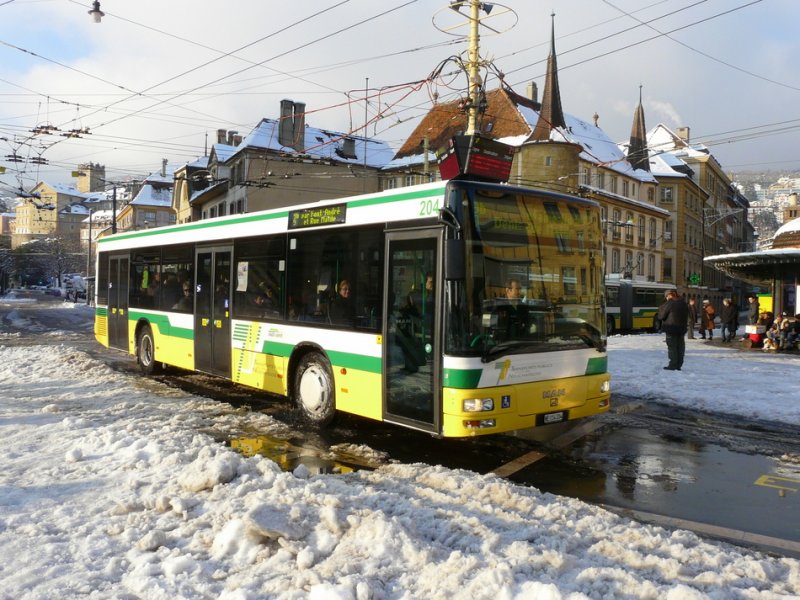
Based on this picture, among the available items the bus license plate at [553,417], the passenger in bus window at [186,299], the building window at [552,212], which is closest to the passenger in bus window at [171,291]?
the passenger in bus window at [186,299]

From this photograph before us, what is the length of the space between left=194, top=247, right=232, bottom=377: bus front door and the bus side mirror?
529cm

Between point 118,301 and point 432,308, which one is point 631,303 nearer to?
point 118,301

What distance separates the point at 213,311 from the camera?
11078 mm

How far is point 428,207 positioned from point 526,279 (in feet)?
4.27

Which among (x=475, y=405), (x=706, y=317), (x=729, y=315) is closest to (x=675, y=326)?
(x=475, y=405)

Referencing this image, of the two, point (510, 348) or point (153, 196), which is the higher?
point (153, 196)

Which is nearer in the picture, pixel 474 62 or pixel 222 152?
pixel 474 62

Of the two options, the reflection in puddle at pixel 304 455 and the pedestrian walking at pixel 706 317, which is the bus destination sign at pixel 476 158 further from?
the pedestrian walking at pixel 706 317

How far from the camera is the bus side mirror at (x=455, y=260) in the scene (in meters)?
6.45

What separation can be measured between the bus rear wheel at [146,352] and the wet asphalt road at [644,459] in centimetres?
344

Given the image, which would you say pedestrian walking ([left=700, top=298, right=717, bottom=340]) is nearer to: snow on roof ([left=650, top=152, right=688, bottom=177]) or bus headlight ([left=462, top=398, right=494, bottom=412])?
bus headlight ([left=462, top=398, right=494, bottom=412])

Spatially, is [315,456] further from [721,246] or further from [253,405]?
[721,246]

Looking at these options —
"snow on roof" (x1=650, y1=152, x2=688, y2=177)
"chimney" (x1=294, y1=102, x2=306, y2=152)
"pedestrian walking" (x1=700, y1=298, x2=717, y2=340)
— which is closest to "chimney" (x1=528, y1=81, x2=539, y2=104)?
"snow on roof" (x1=650, y1=152, x2=688, y2=177)

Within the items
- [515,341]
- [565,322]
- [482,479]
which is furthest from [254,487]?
[565,322]
